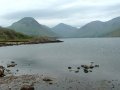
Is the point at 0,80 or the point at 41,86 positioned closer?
the point at 41,86

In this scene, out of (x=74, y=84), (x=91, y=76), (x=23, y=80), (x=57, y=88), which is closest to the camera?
(x=57, y=88)

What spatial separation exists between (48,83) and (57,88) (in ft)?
16.5

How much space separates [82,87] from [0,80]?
871 inches

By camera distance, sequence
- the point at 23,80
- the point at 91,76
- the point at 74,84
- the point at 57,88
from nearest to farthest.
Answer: the point at 57,88
the point at 74,84
the point at 23,80
the point at 91,76

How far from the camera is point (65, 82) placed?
52969mm

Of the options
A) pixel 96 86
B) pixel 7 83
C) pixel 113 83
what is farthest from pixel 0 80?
pixel 113 83

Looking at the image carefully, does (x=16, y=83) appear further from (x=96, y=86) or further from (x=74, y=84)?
(x=96, y=86)

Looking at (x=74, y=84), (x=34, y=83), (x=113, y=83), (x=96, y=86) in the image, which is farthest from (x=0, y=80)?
(x=113, y=83)

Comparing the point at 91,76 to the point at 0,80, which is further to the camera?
the point at 91,76

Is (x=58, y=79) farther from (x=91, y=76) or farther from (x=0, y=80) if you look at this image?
(x=0, y=80)

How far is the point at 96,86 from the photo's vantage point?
4838cm

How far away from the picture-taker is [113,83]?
5141cm

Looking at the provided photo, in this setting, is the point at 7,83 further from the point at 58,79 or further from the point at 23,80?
the point at 58,79

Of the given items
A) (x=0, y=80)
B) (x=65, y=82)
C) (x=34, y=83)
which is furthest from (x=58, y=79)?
(x=0, y=80)
